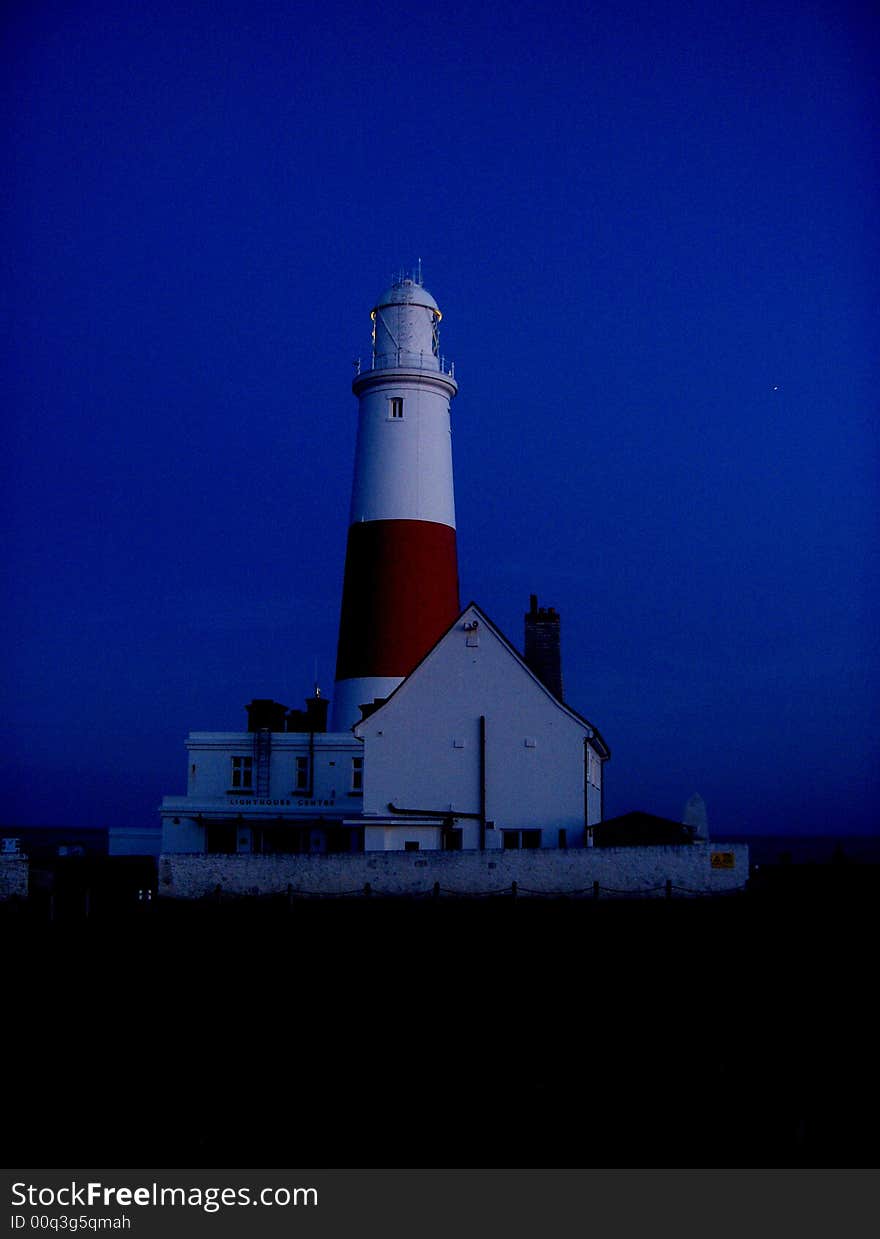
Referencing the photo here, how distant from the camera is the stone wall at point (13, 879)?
31484mm

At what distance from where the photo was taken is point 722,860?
98.0 feet

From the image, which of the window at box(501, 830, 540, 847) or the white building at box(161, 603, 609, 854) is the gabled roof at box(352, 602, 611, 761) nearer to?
the white building at box(161, 603, 609, 854)

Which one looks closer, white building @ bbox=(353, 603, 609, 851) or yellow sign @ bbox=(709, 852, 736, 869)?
yellow sign @ bbox=(709, 852, 736, 869)

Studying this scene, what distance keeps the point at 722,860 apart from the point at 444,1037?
1383 cm

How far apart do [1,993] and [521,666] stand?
16.1 meters

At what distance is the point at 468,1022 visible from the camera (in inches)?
724

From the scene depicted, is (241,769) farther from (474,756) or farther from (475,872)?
(475,872)

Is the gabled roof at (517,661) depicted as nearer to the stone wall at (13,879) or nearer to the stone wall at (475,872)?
the stone wall at (475,872)

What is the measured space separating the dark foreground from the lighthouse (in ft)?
47.3

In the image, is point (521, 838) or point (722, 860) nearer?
point (722, 860)

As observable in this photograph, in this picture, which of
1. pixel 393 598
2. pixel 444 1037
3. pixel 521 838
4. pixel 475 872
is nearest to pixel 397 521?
pixel 393 598

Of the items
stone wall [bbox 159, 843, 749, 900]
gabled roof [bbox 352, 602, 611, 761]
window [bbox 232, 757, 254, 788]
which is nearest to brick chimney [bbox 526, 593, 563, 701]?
gabled roof [bbox 352, 602, 611, 761]

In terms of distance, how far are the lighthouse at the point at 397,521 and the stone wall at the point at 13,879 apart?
12.2 m

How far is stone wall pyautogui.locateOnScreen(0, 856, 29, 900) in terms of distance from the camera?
103 feet
